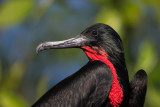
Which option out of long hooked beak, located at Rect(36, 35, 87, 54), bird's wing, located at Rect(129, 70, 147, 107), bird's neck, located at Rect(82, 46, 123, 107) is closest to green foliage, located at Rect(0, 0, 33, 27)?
long hooked beak, located at Rect(36, 35, 87, 54)

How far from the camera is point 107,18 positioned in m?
4.18

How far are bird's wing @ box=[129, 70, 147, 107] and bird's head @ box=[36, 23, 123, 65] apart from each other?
30 centimetres

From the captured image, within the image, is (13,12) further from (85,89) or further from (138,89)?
(138,89)

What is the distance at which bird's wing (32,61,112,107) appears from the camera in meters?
4.04

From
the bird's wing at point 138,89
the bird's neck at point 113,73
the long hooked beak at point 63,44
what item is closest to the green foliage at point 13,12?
the long hooked beak at point 63,44

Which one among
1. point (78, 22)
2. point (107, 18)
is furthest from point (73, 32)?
point (107, 18)

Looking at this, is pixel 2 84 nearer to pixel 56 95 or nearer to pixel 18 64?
pixel 18 64

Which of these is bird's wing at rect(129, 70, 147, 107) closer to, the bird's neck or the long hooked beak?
the bird's neck

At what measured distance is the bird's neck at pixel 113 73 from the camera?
417cm

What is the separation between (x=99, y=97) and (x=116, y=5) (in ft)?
2.58

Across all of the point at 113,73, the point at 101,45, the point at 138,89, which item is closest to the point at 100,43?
the point at 101,45

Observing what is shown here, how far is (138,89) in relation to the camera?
14.6 feet

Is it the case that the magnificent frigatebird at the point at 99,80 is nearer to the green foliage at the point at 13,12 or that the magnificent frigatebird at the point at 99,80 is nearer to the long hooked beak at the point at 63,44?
the long hooked beak at the point at 63,44

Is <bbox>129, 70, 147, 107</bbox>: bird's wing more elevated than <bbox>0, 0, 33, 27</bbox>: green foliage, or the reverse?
<bbox>0, 0, 33, 27</bbox>: green foliage
